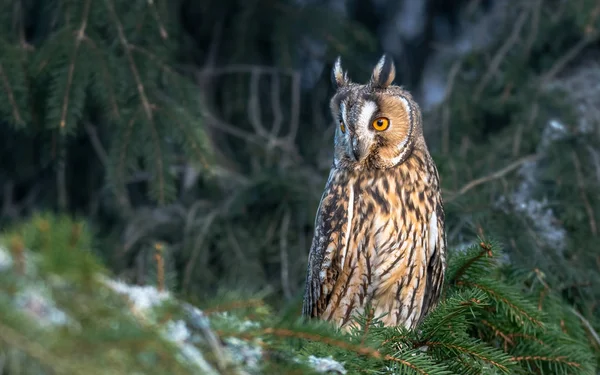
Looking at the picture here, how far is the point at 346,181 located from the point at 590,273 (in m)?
0.99

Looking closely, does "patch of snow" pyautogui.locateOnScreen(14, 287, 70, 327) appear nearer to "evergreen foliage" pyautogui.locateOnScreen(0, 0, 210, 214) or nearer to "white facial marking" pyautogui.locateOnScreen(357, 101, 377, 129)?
"white facial marking" pyautogui.locateOnScreen(357, 101, 377, 129)

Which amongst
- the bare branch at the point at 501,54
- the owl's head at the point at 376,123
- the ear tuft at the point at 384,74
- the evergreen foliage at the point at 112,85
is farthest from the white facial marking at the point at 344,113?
the bare branch at the point at 501,54

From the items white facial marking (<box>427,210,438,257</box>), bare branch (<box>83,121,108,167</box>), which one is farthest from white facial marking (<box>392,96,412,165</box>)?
bare branch (<box>83,121,108,167</box>)

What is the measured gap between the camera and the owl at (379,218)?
2.43 metres

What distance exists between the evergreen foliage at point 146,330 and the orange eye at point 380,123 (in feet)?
2.75

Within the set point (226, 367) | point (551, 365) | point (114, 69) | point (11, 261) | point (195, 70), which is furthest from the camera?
point (195, 70)

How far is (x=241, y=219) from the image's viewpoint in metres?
3.50

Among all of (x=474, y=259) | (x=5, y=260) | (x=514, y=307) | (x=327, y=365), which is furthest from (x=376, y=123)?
(x=5, y=260)

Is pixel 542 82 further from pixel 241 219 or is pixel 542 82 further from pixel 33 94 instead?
pixel 33 94

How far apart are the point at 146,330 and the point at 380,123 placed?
5.26ft

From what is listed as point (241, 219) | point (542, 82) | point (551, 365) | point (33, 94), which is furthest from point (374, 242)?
point (542, 82)

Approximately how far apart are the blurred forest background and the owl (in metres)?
0.28

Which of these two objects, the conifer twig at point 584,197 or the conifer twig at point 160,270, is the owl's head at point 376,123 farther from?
the conifer twig at point 160,270

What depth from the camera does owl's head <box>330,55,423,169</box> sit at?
7.94ft
